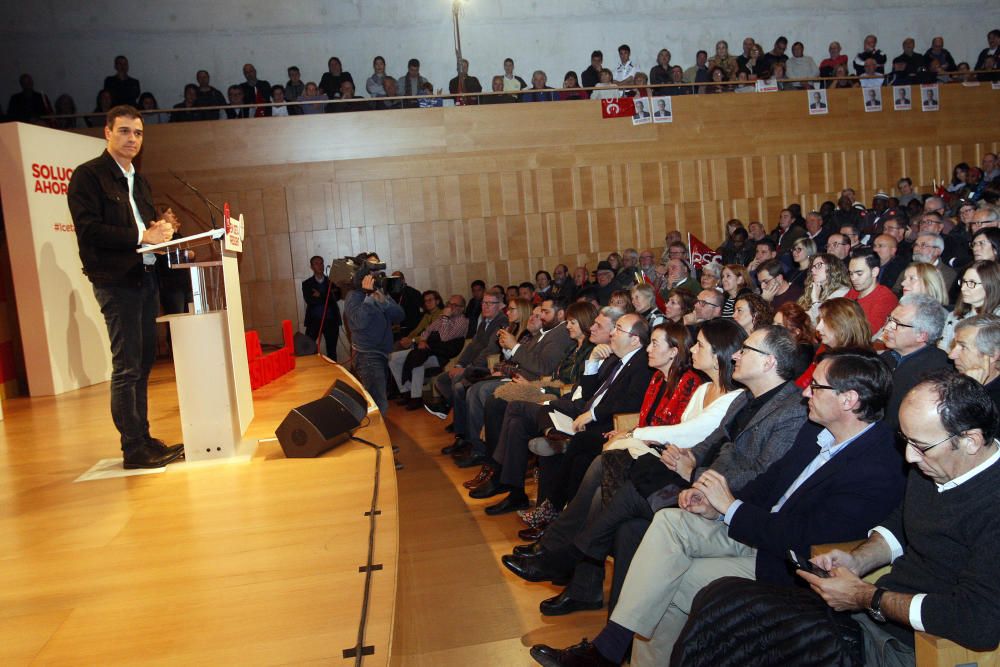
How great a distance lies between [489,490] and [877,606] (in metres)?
2.87

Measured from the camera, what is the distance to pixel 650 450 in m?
2.95

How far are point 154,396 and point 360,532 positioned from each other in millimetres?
3124

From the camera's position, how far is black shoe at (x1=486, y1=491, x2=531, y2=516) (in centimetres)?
422

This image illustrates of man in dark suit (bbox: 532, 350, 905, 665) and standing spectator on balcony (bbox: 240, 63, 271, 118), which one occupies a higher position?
standing spectator on balcony (bbox: 240, 63, 271, 118)

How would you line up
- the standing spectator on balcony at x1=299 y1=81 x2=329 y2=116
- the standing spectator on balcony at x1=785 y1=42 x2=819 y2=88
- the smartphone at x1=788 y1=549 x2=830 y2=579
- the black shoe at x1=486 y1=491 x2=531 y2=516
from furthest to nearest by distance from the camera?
the standing spectator on balcony at x1=785 y1=42 x2=819 y2=88 < the standing spectator on balcony at x1=299 y1=81 x2=329 y2=116 < the black shoe at x1=486 y1=491 x2=531 y2=516 < the smartphone at x1=788 y1=549 x2=830 y2=579

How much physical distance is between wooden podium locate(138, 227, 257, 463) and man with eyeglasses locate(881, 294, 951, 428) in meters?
2.41

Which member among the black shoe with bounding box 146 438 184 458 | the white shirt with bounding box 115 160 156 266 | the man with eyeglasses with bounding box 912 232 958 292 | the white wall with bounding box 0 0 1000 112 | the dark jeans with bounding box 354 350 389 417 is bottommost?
the dark jeans with bounding box 354 350 389 417

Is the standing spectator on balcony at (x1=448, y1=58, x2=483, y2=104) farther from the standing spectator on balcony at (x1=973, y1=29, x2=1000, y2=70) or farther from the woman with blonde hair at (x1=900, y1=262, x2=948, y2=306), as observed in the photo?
the woman with blonde hair at (x1=900, y1=262, x2=948, y2=306)

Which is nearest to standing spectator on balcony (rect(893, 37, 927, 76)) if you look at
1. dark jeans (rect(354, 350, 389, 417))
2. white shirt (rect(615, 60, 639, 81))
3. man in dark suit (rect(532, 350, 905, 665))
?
white shirt (rect(615, 60, 639, 81))

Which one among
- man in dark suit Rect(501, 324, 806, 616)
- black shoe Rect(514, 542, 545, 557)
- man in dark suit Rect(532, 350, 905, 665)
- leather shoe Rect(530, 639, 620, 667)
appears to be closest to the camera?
man in dark suit Rect(532, 350, 905, 665)

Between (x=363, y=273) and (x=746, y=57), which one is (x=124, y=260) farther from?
(x=746, y=57)

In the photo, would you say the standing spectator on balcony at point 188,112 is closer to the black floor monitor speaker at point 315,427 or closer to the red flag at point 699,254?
the red flag at point 699,254

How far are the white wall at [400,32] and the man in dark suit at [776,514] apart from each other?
9.36 meters

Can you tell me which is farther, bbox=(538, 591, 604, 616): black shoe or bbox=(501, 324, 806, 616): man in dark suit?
bbox=(538, 591, 604, 616): black shoe
